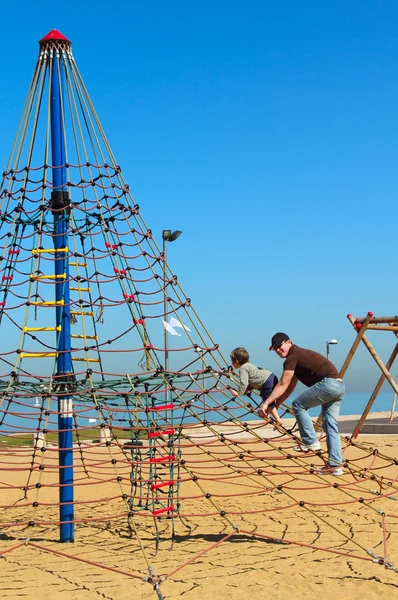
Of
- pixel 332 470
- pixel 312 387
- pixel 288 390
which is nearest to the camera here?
pixel 332 470

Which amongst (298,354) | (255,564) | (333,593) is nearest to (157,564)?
(255,564)

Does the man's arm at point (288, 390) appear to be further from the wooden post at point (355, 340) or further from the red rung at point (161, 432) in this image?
the wooden post at point (355, 340)

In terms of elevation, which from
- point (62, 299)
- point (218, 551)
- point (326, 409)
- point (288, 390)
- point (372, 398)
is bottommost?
point (218, 551)

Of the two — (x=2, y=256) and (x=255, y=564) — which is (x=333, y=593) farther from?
(x=2, y=256)

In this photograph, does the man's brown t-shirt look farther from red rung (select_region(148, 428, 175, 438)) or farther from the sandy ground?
red rung (select_region(148, 428, 175, 438))

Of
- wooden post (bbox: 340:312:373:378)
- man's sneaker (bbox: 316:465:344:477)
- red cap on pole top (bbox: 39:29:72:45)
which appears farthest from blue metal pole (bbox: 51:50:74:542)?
wooden post (bbox: 340:312:373:378)

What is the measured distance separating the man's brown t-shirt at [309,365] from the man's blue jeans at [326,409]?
0.06 meters

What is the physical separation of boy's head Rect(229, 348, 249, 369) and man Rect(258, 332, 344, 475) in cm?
60

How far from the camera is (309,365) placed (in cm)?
666

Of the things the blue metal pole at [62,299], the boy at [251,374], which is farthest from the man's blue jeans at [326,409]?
the blue metal pole at [62,299]

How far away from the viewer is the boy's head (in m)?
7.21

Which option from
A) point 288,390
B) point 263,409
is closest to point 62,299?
point 263,409

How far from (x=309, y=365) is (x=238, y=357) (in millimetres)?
855

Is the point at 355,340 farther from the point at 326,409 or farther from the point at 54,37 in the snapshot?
the point at 54,37
